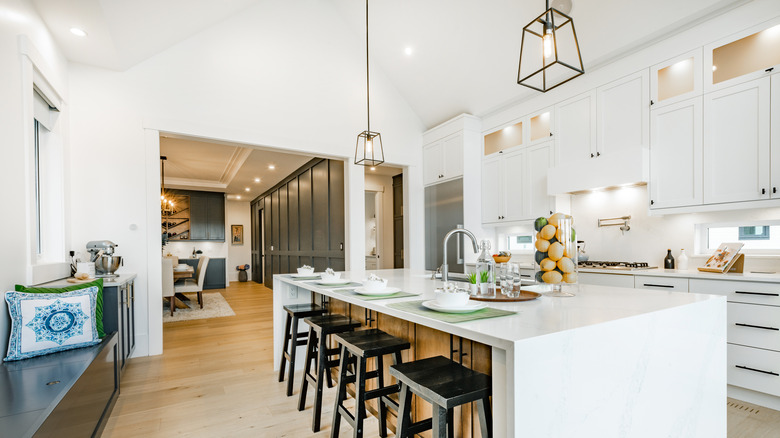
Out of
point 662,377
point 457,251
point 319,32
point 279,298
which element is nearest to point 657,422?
point 662,377

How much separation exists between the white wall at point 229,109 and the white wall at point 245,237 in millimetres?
8281

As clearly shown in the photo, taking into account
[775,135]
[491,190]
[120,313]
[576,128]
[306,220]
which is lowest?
[120,313]

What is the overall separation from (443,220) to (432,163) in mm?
864

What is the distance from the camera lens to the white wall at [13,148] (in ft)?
7.14

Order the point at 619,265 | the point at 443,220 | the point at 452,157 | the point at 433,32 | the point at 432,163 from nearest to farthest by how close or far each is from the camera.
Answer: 1. the point at 619,265
2. the point at 433,32
3. the point at 452,157
4. the point at 443,220
5. the point at 432,163

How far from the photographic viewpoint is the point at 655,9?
3.01 meters

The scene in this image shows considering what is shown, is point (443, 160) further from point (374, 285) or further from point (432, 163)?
point (374, 285)

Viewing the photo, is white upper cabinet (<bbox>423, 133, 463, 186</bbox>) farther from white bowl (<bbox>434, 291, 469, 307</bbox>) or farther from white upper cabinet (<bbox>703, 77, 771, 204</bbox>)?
white bowl (<bbox>434, 291, 469, 307</bbox>)

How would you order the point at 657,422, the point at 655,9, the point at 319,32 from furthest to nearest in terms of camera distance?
the point at 319,32 < the point at 655,9 < the point at 657,422

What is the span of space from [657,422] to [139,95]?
465 cm

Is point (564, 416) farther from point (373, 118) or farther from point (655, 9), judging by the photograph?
point (373, 118)

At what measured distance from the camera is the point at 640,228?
3.61m

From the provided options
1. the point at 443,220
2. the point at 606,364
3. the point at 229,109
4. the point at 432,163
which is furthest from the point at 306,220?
the point at 606,364

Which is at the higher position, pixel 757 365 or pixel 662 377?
pixel 662 377
